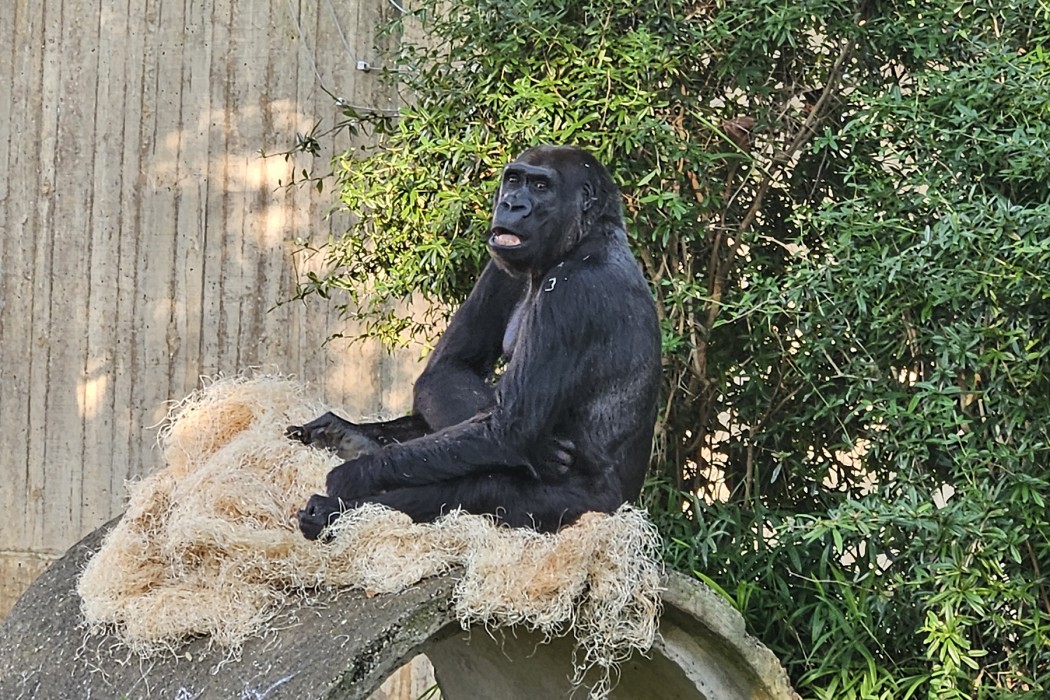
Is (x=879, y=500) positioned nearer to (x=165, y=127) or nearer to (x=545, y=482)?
(x=545, y=482)

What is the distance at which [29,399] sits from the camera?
6.44 meters

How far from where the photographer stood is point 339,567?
3.26 meters

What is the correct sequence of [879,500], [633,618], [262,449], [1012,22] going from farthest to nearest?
[1012,22], [879,500], [262,449], [633,618]

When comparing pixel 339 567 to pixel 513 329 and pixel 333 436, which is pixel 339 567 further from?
pixel 513 329

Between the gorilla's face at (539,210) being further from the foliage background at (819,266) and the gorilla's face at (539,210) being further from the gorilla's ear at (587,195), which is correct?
the foliage background at (819,266)

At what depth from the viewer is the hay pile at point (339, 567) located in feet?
10.5

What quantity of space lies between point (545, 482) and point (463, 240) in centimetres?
145

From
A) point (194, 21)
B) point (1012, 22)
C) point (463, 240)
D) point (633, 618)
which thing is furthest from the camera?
point (194, 21)

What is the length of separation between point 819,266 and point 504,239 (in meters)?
1.10

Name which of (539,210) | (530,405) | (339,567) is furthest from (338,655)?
(539,210)

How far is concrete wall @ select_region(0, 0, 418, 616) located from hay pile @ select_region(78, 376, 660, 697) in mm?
2788

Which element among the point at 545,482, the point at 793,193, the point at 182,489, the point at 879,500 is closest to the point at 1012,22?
the point at 793,193

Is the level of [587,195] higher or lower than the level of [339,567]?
higher

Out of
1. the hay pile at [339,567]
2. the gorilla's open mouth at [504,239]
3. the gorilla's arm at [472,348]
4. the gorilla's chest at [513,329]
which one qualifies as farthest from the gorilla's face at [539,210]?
the hay pile at [339,567]
